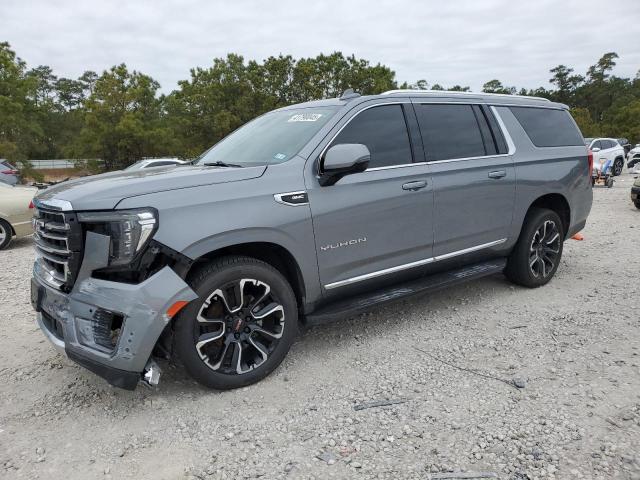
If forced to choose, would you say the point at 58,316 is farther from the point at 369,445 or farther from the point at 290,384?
the point at 369,445

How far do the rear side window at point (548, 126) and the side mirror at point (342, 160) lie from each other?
2393mm

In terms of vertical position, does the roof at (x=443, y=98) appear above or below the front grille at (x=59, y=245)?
above

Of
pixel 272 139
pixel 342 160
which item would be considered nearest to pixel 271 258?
pixel 342 160

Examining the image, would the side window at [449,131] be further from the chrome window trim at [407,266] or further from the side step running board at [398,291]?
the side step running board at [398,291]

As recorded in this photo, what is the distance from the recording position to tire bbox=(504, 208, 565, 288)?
4836 mm

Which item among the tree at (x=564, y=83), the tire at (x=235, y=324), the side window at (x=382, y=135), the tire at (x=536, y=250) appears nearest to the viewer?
Answer: the tire at (x=235, y=324)

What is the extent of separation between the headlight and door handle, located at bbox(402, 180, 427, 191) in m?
1.94

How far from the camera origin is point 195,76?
1243 inches

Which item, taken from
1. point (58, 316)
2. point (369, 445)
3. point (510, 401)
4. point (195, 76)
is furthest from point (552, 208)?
point (195, 76)

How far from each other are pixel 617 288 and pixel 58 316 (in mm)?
5226

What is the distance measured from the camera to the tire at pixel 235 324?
2889 millimetres

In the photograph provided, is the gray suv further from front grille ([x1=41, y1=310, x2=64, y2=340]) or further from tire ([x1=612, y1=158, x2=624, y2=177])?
tire ([x1=612, y1=158, x2=624, y2=177])

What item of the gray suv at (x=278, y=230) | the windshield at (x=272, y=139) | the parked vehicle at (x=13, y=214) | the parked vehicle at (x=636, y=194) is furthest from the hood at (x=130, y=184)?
the parked vehicle at (x=636, y=194)

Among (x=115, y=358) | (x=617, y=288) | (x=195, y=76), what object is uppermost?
(x=195, y=76)
